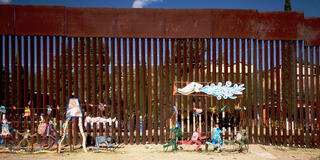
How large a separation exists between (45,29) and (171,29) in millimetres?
4931

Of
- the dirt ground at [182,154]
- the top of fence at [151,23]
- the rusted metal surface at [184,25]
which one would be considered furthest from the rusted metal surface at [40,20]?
the dirt ground at [182,154]

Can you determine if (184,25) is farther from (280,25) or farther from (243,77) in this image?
(280,25)

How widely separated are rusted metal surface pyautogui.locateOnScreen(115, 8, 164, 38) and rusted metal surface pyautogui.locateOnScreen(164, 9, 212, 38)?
32 centimetres

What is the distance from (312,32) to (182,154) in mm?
7287

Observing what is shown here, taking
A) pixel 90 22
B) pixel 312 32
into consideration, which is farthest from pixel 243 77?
pixel 90 22

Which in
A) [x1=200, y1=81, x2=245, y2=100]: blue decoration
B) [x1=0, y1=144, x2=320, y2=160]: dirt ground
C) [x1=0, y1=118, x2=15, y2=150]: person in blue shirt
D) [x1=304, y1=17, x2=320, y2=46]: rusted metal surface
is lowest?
[x1=0, y1=144, x2=320, y2=160]: dirt ground

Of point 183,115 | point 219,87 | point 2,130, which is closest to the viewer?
point 2,130

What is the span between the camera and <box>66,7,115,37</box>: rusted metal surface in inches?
388

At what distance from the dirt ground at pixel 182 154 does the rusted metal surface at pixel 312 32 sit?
4.31 m

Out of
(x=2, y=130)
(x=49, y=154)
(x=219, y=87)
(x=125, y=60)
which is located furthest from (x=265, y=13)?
(x=2, y=130)

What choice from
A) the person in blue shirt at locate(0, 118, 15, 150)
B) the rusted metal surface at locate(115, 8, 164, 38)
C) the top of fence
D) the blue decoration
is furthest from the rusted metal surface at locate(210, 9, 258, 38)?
the person in blue shirt at locate(0, 118, 15, 150)

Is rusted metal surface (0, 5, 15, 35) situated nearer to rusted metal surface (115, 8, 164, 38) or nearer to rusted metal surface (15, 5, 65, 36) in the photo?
rusted metal surface (15, 5, 65, 36)

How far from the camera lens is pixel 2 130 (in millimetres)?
9008

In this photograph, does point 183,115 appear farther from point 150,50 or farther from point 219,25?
point 219,25
